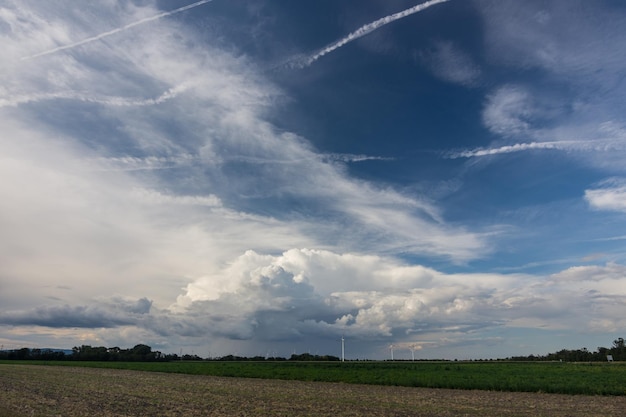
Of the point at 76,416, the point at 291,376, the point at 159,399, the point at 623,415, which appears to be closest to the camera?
the point at 76,416

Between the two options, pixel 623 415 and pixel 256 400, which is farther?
pixel 256 400

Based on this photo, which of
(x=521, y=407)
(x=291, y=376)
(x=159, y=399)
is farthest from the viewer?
(x=291, y=376)

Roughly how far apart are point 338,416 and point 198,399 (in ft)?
51.8

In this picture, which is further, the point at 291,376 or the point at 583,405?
the point at 291,376

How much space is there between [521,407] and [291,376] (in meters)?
A: 47.4

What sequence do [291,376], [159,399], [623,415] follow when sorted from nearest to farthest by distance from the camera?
[623,415] < [159,399] < [291,376]

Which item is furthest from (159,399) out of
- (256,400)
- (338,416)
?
(338,416)

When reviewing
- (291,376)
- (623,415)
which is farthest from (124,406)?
(291,376)

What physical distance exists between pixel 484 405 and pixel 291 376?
4542cm

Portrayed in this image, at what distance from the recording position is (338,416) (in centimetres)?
2886

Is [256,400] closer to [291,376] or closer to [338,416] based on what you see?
[338,416]

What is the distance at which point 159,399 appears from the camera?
1508 inches

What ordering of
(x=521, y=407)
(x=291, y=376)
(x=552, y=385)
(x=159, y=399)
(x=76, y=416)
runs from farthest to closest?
1. (x=291, y=376)
2. (x=552, y=385)
3. (x=159, y=399)
4. (x=521, y=407)
5. (x=76, y=416)

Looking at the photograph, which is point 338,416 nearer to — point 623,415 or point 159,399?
point 159,399
